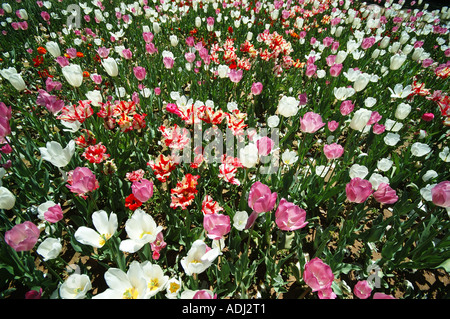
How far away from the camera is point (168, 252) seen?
183cm

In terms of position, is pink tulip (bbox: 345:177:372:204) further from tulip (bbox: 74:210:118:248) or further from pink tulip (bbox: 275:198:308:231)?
tulip (bbox: 74:210:118:248)

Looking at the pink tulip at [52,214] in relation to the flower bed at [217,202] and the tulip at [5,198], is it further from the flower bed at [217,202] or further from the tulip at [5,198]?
the tulip at [5,198]

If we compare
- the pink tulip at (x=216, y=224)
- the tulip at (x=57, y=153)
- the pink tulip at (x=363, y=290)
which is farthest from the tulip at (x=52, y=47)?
the pink tulip at (x=363, y=290)

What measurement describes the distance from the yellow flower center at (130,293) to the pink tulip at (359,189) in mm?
1303

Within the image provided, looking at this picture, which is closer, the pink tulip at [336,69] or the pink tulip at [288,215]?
the pink tulip at [288,215]

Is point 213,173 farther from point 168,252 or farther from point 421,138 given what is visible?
point 421,138

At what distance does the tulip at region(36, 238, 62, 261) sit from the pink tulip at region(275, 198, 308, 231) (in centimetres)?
126

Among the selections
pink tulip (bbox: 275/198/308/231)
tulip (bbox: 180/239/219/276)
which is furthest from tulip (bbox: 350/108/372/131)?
tulip (bbox: 180/239/219/276)

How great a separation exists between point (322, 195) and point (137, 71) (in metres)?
2.24

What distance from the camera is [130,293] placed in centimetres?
108

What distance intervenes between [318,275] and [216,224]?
57 cm

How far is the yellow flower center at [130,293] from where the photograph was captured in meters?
1.07

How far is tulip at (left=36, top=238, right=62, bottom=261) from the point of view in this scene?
1.27 meters

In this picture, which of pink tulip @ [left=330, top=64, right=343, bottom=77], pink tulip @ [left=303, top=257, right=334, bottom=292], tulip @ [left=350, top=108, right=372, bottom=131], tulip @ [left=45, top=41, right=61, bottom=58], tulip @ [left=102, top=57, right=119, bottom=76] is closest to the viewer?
pink tulip @ [left=303, top=257, right=334, bottom=292]
